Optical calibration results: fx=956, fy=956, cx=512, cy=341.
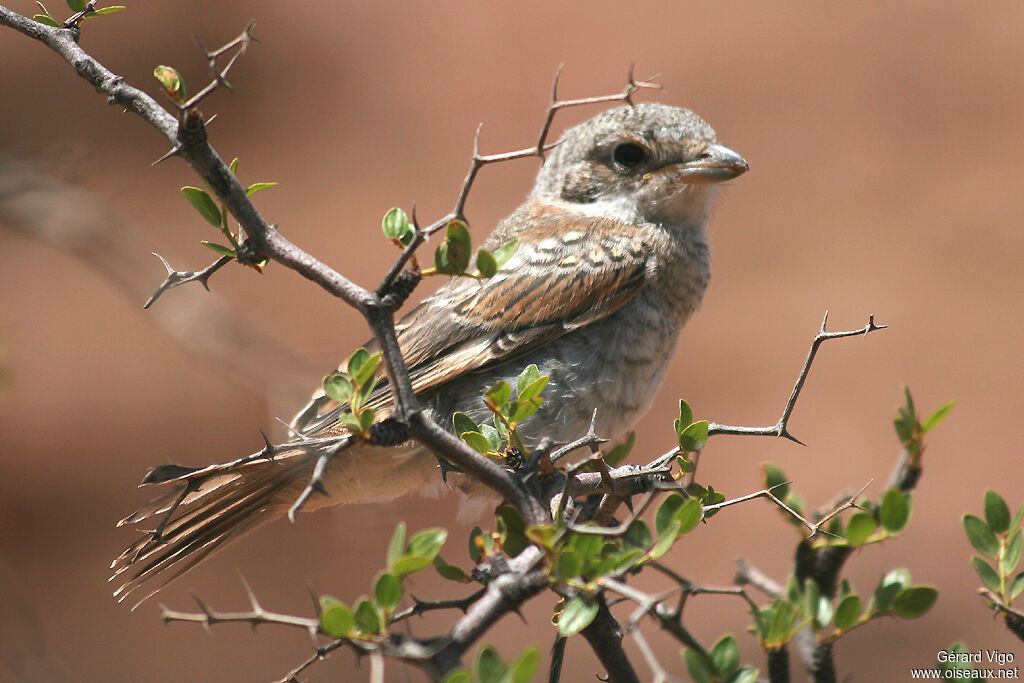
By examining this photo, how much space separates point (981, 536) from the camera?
1434 mm

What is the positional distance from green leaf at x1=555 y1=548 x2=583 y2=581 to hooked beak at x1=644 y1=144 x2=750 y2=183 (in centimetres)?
173

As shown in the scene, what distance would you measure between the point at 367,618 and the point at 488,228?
5.57 m

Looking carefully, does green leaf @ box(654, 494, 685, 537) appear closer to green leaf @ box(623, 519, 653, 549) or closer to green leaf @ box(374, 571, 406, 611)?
green leaf @ box(623, 519, 653, 549)

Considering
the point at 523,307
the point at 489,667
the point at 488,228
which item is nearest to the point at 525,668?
the point at 489,667

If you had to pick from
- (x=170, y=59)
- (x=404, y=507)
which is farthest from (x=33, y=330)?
(x=404, y=507)

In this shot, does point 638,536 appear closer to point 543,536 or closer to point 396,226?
point 543,536

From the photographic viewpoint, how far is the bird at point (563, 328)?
235 centimetres

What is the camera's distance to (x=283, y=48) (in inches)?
291

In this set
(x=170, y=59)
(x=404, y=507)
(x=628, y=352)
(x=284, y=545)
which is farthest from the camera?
(x=170, y=59)

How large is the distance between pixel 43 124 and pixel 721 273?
487cm

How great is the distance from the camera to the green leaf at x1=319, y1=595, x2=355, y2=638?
1.04m

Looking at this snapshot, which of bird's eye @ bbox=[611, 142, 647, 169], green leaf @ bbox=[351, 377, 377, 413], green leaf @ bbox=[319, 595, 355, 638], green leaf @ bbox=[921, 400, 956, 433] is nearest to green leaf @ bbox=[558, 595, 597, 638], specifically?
green leaf @ bbox=[319, 595, 355, 638]

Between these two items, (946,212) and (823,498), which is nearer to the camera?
(823,498)

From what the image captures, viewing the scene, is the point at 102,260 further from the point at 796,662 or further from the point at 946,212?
the point at 946,212
